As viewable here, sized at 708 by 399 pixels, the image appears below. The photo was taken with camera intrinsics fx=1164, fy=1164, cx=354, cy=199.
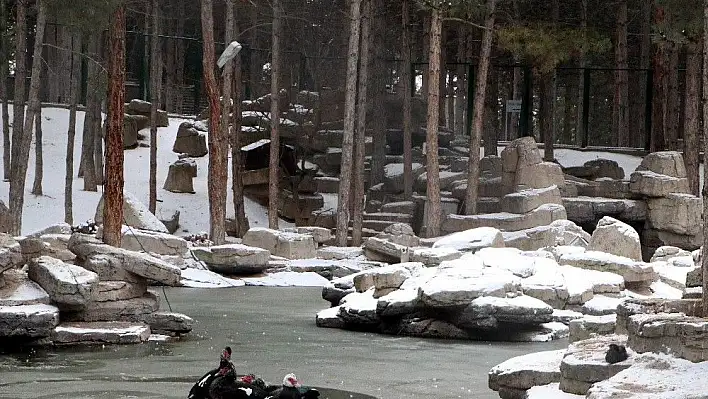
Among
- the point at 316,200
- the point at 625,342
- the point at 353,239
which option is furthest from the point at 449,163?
the point at 625,342

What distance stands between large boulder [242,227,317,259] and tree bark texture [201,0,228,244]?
94cm

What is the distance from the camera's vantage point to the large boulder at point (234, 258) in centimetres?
2808

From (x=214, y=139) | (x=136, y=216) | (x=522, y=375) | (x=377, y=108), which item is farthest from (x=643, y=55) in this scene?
(x=522, y=375)

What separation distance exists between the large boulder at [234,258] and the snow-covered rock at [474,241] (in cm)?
455

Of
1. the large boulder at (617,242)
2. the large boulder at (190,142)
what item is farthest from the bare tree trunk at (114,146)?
the large boulder at (190,142)

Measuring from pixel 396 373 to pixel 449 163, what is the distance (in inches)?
983

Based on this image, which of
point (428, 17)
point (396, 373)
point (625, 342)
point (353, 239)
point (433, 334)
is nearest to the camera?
point (625, 342)

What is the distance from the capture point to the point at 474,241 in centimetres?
2627

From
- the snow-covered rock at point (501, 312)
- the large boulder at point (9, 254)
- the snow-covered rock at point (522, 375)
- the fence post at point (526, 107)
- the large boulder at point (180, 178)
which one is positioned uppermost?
the fence post at point (526, 107)

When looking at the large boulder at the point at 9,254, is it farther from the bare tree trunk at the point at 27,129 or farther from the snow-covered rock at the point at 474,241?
the snow-covered rock at the point at 474,241

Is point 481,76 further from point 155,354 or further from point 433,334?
point 155,354

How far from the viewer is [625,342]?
12094mm

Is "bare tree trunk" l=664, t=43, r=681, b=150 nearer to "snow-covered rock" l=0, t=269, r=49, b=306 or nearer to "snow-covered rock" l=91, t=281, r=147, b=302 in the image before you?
"snow-covered rock" l=91, t=281, r=147, b=302

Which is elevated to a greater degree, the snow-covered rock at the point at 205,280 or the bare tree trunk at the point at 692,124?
the bare tree trunk at the point at 692,124
